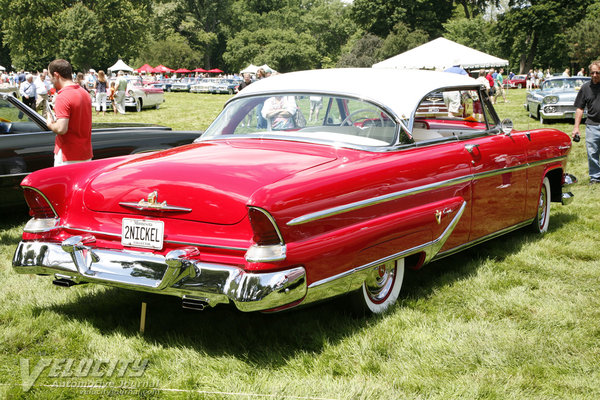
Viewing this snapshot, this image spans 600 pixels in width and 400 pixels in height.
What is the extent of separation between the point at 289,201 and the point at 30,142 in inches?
182

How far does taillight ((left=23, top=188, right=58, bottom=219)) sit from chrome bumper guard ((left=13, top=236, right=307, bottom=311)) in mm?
268

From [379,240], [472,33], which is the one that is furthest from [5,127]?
[472,33]

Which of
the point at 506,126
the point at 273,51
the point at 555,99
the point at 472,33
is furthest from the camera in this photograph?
the point at 273,51

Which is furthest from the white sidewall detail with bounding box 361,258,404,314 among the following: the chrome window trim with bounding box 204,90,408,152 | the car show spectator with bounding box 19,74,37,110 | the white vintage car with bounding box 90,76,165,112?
the white vintage car with bounding box 90,76,165,112

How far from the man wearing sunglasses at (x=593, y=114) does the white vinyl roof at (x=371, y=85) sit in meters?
4.65

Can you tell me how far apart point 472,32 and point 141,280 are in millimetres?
80094

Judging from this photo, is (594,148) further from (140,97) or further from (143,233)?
(140,97)

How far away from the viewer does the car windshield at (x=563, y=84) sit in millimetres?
18612

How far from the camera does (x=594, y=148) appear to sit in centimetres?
921

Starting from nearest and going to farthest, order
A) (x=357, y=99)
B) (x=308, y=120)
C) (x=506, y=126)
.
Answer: (x=357, y=99)
(x=308, y=120)
(x=506, y=126)

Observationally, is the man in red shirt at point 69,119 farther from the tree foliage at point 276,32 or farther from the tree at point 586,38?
the tree at point 586,38

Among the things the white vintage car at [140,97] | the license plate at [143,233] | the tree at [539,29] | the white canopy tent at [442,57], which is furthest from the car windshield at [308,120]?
the tree at [539,29]

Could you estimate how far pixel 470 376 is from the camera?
335 centimetres

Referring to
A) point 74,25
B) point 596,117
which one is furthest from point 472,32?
point 596,117
